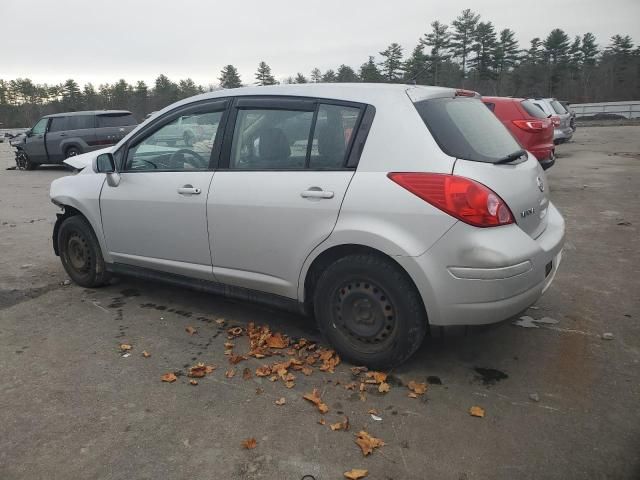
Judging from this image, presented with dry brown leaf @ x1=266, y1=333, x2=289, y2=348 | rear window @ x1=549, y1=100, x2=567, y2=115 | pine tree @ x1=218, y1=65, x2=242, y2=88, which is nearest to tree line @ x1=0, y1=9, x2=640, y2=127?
pine tree @ x1=218, y1=65, x2=242, y2=88

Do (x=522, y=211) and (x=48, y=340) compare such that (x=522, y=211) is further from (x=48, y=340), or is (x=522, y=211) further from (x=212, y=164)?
(x=48, y=340)

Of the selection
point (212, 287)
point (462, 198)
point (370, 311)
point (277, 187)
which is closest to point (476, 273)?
point (462, 198)

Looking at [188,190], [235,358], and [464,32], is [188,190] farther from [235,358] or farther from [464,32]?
[464,32]

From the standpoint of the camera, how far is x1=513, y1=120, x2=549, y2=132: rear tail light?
31.9ft

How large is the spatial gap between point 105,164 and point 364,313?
2.61 m

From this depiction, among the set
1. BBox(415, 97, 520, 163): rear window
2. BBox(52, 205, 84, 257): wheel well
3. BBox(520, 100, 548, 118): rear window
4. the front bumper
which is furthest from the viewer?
BBox(520, 100, 548, 118): rear window

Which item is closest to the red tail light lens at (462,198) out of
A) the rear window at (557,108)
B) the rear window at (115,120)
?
the rear window at (115,120)

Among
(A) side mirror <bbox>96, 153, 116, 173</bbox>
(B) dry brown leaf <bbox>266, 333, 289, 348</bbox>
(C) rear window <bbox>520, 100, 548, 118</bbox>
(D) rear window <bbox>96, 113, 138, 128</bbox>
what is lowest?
(B) dry brown leaf <bbox>266, 333, 289, 348</bbox>

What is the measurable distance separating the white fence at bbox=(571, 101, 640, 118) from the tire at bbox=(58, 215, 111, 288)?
41.1 metres

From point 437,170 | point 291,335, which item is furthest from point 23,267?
point 437,170

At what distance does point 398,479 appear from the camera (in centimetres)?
228

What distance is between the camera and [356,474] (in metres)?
2.30

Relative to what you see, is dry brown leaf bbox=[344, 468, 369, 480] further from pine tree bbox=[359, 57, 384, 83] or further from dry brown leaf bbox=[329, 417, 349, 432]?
pine tree bbox=[359, 57, 384, 83]

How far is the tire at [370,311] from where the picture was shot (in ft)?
9.69
